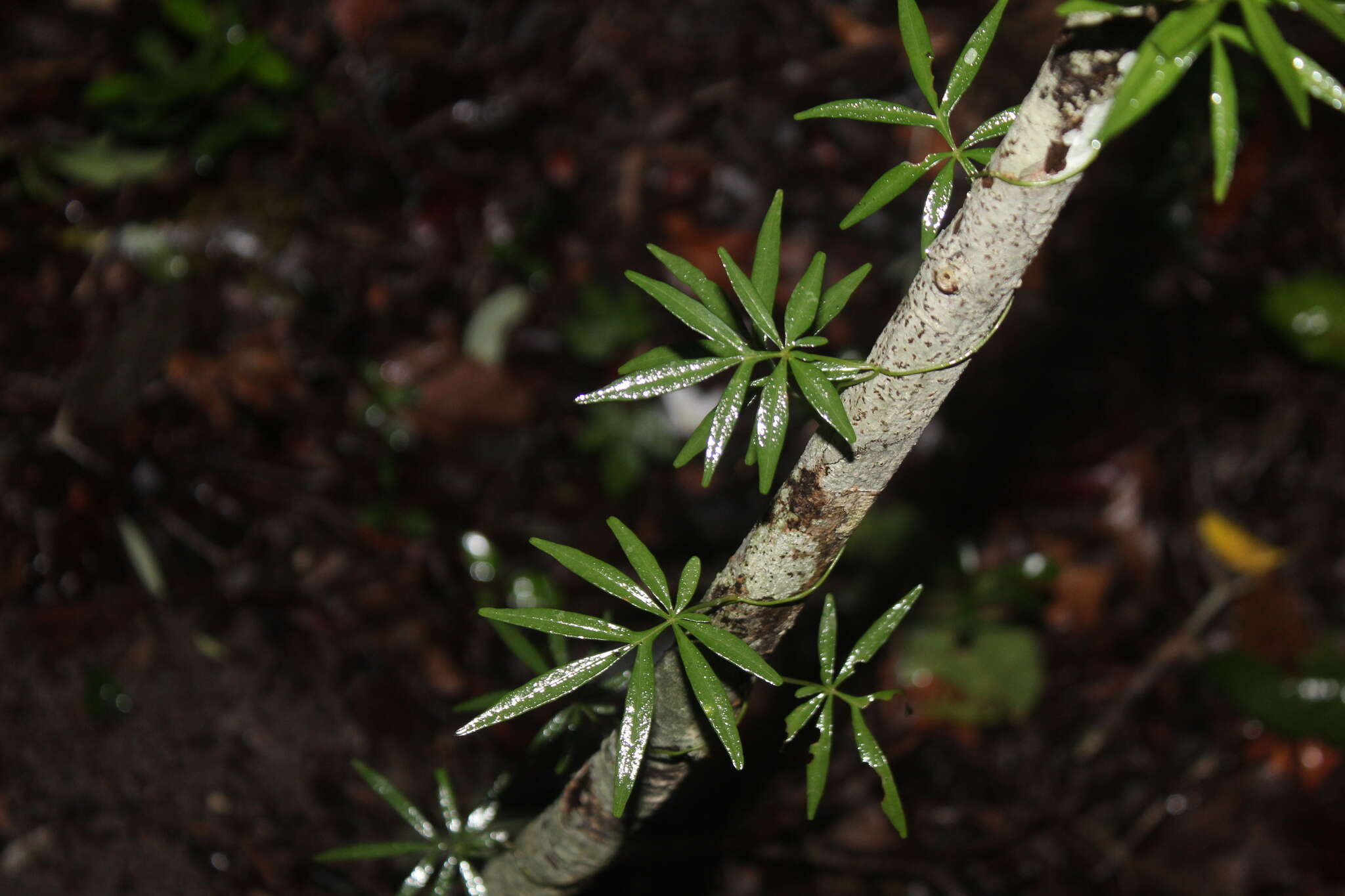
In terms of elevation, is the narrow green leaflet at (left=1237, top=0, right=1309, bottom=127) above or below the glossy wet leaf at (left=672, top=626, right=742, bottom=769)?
above

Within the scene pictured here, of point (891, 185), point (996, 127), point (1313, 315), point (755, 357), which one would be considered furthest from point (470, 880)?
point (1313, 315)

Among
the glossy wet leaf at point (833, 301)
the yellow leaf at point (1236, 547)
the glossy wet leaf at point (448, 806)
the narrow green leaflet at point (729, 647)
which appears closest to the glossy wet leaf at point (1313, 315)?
the yellow leaf at point (1236, 547)

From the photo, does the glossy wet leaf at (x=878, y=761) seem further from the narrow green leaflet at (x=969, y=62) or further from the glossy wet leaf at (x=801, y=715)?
the narrow green leaflet at (x=969, y=62)

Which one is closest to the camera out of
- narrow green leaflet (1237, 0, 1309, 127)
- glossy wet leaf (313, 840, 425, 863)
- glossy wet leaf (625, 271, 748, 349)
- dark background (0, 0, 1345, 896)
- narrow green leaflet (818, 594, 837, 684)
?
narrow green leaflet (1237, 0, 1309, 127)

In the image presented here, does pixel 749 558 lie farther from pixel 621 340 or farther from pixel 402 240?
pixel 402 240

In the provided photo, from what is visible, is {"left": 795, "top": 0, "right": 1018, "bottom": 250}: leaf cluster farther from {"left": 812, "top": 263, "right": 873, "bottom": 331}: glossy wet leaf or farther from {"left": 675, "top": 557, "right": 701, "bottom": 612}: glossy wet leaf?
{"left": 675, "top": 557, "right": 701, "bottom": 612}: glossy wet leaf

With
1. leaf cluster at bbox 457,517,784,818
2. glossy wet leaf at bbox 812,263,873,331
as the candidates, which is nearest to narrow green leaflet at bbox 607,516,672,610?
leaf cluster at bbox 457,517,784,818

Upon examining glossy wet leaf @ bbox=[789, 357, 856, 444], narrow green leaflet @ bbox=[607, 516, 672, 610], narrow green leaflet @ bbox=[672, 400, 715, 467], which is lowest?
narrow green leaflet @ bbox=[607, 516, 672, 610]
